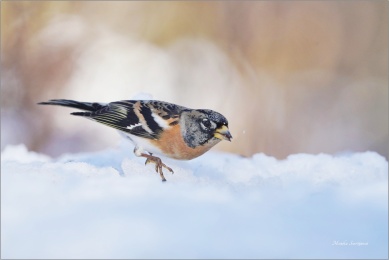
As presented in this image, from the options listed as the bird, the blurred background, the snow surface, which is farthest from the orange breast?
the blurred background

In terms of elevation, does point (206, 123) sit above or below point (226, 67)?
below

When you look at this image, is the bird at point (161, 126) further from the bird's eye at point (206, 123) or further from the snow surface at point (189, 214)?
the snow surface at point (189, 214)

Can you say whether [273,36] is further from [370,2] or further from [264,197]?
[264,197]

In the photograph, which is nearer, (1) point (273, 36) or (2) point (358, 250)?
(2) point (358, 250)

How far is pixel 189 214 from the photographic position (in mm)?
1177

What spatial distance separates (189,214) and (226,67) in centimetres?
142

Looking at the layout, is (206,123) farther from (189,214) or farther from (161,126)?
(189,214)

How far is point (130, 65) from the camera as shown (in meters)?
→ 2.43

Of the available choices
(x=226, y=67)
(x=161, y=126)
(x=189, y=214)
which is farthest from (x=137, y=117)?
(x=226, y=67)

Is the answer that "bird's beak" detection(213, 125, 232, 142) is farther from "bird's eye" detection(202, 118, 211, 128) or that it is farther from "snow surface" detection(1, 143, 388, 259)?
"snow surface" detection(1, 143, 388, 259)

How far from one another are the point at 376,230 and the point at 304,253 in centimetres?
20

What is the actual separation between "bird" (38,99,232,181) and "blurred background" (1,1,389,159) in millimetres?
661

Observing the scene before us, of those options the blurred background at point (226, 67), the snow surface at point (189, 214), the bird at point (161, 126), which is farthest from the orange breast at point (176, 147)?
the blurred background at point (226, 67)

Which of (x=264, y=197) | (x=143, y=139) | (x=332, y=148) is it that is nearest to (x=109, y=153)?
(x=143, y=139)
